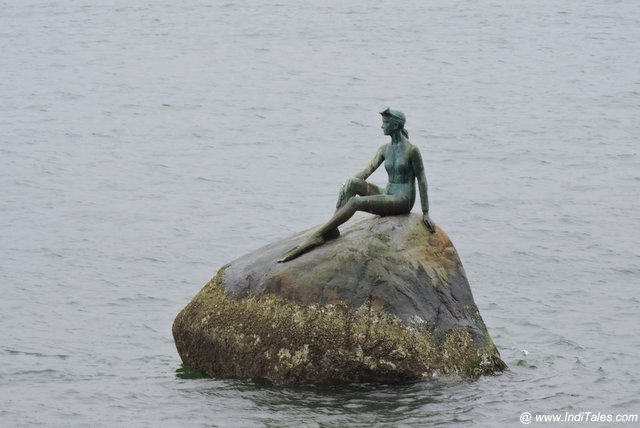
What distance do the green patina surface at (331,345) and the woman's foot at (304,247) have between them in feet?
1.96

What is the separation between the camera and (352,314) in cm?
1662

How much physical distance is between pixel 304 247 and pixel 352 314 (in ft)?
4.07

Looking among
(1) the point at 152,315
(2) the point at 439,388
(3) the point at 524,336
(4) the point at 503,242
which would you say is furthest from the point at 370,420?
(4) the point at 503,242

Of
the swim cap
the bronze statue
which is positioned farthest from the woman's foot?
the swim cap

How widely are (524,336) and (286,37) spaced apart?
89.2 ft

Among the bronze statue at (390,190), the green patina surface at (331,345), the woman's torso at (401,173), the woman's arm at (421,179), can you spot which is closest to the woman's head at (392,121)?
the bronze statue at (390,190)

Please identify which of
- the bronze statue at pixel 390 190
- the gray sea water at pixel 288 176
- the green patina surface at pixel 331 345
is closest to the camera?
the green patina surface at pixel 331 345

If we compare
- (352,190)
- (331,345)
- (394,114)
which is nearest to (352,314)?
(331,345)

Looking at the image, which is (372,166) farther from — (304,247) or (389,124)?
(304,247)

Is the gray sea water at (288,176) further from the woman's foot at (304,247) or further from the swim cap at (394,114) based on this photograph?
the swim cap at (394,114)

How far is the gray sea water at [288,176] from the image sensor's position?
17.8 m

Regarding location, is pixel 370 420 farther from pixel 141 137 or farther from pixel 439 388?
pixel 141 137

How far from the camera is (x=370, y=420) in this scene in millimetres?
15922

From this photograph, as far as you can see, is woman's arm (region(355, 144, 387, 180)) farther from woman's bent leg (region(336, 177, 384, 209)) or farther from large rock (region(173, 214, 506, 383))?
large rock (region(173, 214, 506, 383))
